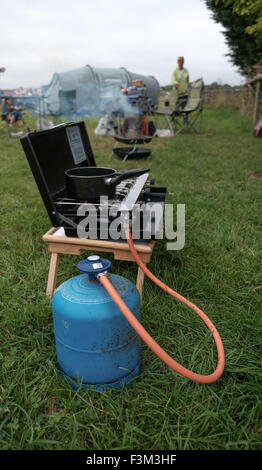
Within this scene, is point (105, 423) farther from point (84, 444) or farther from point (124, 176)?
point (124, 176)

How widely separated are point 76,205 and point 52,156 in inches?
14.8

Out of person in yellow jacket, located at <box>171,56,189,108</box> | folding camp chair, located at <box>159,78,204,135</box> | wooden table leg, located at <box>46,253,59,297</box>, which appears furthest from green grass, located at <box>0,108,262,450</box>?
person in yellow jacket, located at <box>171,56,189,108</box>

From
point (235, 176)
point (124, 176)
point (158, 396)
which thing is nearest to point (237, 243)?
point (124, 176)

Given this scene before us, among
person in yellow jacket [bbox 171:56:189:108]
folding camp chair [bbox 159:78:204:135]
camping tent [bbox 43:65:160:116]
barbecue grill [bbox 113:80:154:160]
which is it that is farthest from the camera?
camping tent [bbox 43:65:160:116]

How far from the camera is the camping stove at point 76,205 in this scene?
5.73ft

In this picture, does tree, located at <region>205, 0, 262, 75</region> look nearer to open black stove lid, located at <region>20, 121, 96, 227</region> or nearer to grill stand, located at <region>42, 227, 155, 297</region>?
open black stove lid, located at <region>20, 121, 96, 227</region>

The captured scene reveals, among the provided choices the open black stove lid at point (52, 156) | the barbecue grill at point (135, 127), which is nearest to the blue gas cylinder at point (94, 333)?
the open black stove lid at point (52, 156)

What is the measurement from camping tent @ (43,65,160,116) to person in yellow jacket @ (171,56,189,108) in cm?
404

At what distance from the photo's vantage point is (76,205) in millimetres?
1875

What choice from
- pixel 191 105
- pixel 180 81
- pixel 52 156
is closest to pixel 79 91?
pixel 180 81

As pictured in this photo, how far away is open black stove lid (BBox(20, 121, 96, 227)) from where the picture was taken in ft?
5.78

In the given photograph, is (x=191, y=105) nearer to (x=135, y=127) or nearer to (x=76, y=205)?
(x=135, y=127)

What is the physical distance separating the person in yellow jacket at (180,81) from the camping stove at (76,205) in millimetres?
8442

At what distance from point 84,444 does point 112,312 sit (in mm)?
474
